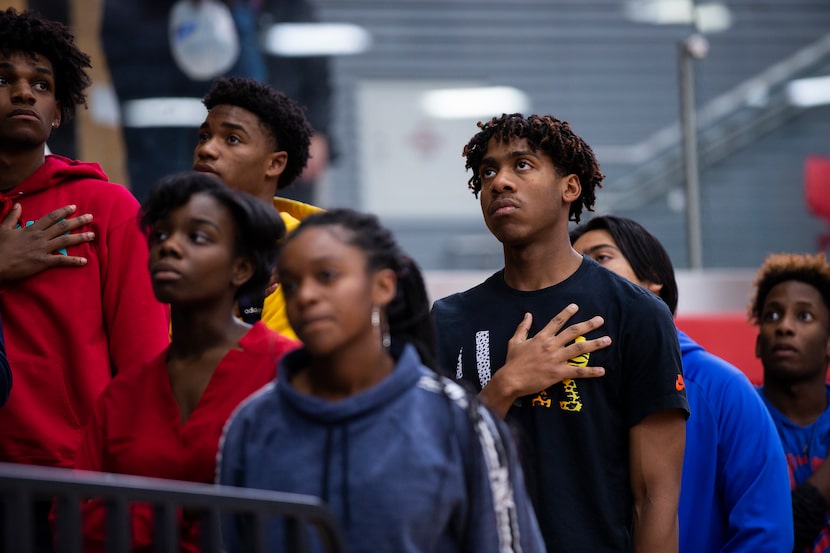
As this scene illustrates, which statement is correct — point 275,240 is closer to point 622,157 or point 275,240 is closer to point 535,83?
point 622,157

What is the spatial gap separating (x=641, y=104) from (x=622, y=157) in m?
0.55

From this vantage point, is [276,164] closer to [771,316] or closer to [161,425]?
[161,425]

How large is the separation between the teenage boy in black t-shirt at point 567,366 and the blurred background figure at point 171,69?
14.9 ft

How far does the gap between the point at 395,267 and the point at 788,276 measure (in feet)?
10.0

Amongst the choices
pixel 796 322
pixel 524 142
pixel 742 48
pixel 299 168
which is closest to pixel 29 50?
pixel 299 168

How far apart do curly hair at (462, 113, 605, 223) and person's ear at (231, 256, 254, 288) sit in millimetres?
1039

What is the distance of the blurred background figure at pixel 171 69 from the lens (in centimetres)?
821

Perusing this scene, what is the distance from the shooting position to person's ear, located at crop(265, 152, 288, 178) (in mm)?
4273

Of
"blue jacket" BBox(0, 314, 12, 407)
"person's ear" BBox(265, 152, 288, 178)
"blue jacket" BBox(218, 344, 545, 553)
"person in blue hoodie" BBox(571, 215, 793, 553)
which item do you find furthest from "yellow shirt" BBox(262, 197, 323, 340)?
"person in blue hoodie" BBox(571, 215, 793, 553)

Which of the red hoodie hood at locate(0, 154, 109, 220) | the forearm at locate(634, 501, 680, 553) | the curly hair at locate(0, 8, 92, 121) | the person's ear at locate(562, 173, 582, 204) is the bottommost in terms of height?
the forearm at locate(634, 501, 680, 553)

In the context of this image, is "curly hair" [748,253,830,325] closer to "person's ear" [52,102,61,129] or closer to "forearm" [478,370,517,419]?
"forearm" [478,370,517,419]

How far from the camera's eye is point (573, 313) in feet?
11.8

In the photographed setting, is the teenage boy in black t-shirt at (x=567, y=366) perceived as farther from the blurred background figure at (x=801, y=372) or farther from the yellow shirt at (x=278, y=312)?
the blurred background figure at (x=801, y=372)

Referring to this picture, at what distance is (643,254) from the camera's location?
15.5 feet
